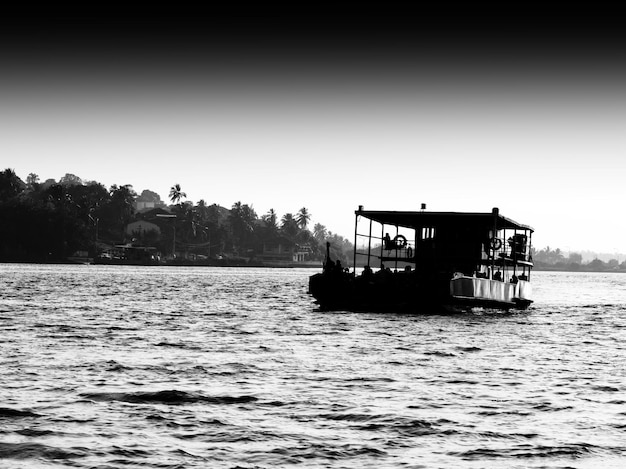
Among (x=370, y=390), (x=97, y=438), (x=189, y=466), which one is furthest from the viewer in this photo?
(x=370, y=390)

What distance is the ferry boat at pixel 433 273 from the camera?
1634 inches

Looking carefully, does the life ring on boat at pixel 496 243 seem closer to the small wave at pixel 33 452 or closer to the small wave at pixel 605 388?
the small wave at pixel 605 388

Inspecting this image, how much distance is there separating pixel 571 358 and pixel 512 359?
6.87 ft

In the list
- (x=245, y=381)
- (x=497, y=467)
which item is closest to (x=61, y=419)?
(x=245, y=381)

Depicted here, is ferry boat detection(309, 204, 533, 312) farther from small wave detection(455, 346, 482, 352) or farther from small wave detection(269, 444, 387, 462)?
small wave detection(269, 444, 387, 462)

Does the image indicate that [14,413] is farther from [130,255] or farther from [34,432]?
[130,255]

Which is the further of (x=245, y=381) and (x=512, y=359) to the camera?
(x=512, y=359)

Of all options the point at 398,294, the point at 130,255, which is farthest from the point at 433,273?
the point at 130,255

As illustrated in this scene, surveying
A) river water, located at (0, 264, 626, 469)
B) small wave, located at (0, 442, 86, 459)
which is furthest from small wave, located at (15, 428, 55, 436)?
small wave, located at (0, 442, 86, 459)

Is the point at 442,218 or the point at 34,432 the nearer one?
the point at 34,432

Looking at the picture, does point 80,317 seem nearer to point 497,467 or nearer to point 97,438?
point 97,438

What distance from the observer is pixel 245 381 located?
20359 mm

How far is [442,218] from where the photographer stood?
4381cm

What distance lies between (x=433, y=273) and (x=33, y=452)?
3069cm
